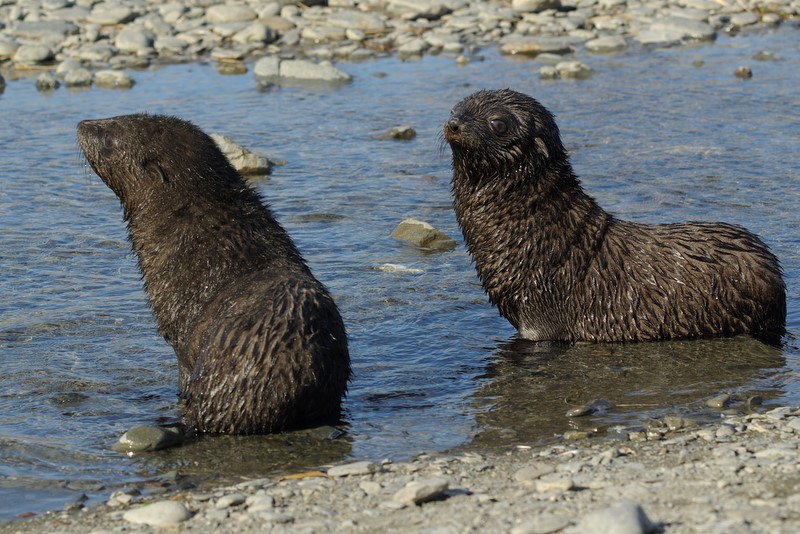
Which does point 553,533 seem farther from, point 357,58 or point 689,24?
point 689,24

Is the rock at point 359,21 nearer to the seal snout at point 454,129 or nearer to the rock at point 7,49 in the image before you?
the rock at point 7,49

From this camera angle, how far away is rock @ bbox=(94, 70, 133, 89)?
758 inches

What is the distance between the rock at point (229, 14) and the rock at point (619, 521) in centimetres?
1924

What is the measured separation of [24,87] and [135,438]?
44.7 feet

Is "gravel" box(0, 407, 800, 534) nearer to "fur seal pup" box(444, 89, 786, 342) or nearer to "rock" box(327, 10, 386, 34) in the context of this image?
"fur seal pup" box(444, 89, 786, 342)

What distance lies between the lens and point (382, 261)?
426 inches

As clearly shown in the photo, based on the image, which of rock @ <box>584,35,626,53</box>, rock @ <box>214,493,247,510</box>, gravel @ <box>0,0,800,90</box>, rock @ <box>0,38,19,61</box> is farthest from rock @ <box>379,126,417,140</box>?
rock @ <box>214,493,247,510</box>

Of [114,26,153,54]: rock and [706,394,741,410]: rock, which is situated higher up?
[114,26,153,54]: rock

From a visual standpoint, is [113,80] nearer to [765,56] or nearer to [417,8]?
[417,8]

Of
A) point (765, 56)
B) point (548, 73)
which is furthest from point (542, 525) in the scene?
point (765, 56)

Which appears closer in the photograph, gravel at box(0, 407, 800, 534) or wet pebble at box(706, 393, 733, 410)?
gravel at box(0, 407, 800, 534)

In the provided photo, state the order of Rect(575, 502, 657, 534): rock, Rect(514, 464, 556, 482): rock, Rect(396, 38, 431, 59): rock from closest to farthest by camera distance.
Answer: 1. Rect(575, 502, 657, 534): rock
2. Rect(514, 464, 556, 482): rock
3. Rect(396, 38, 431, 59): rock

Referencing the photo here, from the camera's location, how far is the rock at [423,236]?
37.0ft

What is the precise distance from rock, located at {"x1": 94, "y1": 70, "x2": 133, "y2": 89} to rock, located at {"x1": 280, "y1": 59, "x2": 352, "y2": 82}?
2.44 m
